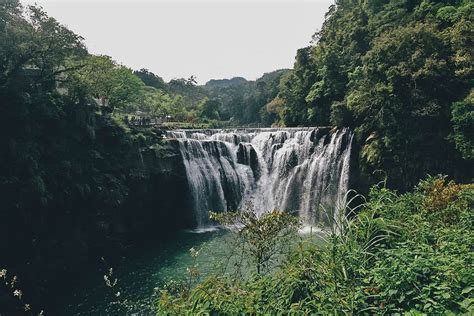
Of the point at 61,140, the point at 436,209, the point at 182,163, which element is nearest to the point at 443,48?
the point at 436,209

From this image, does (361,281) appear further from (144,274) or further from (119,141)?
(119,141)

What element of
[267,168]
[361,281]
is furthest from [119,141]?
[361,281]

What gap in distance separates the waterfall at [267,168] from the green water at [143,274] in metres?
4.73

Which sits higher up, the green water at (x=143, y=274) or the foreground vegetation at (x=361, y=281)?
the foreground vegetation at (x=361, y=281)

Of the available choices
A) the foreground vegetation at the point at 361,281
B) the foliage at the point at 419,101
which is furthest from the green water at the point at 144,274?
the foliage at the point at 419,101

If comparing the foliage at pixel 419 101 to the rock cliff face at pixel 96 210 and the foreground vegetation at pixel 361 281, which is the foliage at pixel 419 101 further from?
the foreground vegetation at pixel 361 281

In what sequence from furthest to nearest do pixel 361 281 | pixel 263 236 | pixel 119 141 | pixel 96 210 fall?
pixel 119 141 < pixel 96 210 < pixel 263 236 < pixel 361 281

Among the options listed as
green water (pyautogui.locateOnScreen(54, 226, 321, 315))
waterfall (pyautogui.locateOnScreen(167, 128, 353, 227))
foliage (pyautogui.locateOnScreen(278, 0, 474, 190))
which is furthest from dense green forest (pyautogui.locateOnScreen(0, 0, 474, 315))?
green water (pyautogui.locateOnScreen(54, 226, 321, 315))

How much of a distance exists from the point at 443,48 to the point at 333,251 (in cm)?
2236

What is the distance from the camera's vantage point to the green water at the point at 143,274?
14.7 m

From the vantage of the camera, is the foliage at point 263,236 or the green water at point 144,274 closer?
the foliage at point 263,236

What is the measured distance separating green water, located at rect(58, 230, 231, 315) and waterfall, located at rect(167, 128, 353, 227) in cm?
473

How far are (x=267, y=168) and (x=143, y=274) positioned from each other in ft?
48.0

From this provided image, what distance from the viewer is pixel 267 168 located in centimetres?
2967
